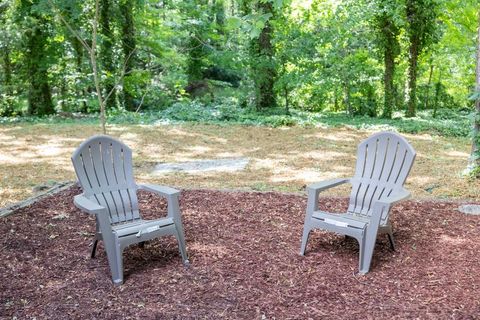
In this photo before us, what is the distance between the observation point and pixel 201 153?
750 cm

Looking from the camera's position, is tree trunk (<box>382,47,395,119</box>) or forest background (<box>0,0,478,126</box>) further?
tree trunk (<box>382,47,395,119</box>)

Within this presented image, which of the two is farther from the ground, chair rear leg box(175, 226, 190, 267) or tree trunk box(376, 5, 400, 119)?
tree trunk box(376, 5, 400, 119)

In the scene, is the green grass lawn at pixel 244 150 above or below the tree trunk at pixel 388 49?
below

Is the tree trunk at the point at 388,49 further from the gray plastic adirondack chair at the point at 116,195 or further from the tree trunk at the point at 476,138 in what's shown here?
the gray plastic adirondack chair at the point at 116,195

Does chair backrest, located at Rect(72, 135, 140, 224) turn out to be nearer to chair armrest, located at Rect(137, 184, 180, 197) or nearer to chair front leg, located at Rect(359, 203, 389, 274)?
chair armrest, located at Rect(137, 184, 180, 197)

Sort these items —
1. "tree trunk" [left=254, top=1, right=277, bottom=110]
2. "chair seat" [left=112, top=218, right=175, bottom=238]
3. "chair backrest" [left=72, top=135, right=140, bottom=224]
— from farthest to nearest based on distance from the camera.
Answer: "tree trunk" [left=254, top=1, right=277, bottom=110] < "chair backrest" [left=72, top=135, right=140, bottom=224] < "chair seat" [left=112, top=218, right=175, bottom=238]

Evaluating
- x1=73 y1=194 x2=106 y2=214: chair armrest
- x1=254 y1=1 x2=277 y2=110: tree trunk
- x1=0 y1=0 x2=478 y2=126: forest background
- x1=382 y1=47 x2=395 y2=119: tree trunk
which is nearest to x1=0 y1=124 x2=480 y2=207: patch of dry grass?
x1=0 y1=0 x2=478 y2=126: forest background

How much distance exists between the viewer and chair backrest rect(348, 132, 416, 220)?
3.30 meters

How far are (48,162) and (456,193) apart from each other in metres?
5.42

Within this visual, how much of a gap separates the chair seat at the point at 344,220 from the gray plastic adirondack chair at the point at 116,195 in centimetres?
97

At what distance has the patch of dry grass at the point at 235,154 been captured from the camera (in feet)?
17.0

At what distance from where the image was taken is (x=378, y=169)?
343 cm

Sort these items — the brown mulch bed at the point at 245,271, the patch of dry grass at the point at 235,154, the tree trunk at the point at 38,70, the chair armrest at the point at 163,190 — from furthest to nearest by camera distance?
the tree trunk at the point at 38,70, the patch of dry grass at the point at 235,154, the chair armrest at the point at 163,190, the brown mulch bed at the point at 245,271

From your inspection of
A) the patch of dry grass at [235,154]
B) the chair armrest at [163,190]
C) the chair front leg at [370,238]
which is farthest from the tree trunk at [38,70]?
the chair front leg at [370,238]
